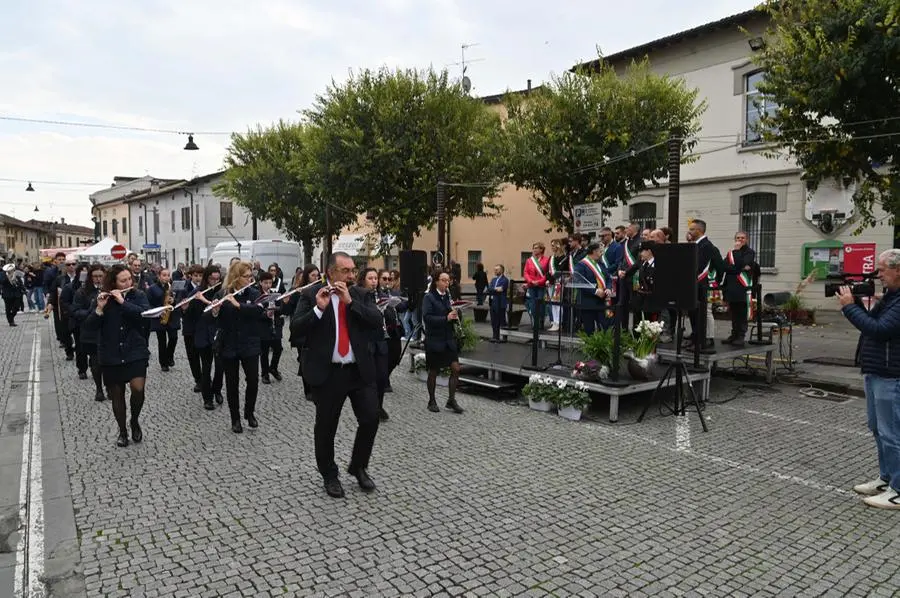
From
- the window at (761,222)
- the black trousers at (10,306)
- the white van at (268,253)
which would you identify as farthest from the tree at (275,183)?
the window at (761,222)

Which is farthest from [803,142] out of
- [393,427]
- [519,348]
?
[393,427]

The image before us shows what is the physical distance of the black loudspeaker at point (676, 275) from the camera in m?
7.87

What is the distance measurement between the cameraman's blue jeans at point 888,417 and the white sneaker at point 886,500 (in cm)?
9

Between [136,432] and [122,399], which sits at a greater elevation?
[122,399]

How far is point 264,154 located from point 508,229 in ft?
38.3

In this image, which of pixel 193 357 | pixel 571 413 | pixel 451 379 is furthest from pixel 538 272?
pixel 193 357

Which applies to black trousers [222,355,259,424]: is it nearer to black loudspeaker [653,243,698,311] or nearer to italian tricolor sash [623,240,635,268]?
black loudspeaker [653,243,698,311]

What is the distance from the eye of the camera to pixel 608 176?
696 inches

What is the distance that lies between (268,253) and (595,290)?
1783 centimetres

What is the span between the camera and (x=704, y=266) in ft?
33.0

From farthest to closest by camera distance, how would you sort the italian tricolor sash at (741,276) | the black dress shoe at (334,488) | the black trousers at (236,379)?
the italian tricolor sash at (741,276), the black trousers at (236,379), the black dress shoe at (334,488)

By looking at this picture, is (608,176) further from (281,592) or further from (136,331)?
(281,592)

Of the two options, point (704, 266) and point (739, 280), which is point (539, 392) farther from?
point (739, 280)

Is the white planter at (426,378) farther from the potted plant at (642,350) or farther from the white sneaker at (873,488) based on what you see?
the white sneaker at (873,488)
